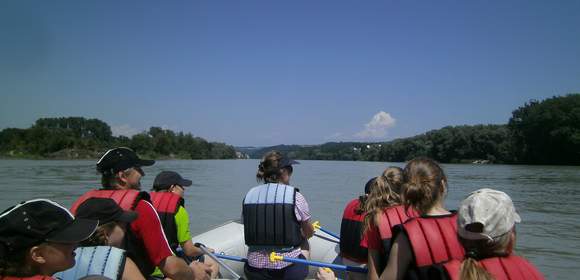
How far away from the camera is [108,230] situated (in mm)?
2092

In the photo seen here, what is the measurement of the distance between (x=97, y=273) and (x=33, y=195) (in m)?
15.7

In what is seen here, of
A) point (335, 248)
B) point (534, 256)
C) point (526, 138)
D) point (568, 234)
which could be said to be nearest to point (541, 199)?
point (568, 234)

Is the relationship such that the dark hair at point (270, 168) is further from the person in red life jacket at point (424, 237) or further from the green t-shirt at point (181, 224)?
the person in red life jacket at point (424, 237)

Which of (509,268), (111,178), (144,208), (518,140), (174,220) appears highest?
(518,140)

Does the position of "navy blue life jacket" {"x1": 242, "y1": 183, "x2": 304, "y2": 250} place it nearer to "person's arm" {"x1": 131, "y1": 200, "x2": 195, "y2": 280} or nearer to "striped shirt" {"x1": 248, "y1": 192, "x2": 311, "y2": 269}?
"striped shirt" {"x1": 248, "y1": 192, "x2": 311, "y2": 269}

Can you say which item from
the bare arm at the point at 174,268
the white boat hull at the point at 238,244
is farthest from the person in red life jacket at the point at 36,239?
the white boat hull at the point at 238,244

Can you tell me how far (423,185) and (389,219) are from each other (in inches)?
13.2

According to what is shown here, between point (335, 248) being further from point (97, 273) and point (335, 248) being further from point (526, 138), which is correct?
point (526, 138)

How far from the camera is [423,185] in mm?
2111

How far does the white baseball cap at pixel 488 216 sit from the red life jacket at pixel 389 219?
0.72 metres

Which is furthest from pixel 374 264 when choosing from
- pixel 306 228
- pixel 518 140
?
pixel 518 140

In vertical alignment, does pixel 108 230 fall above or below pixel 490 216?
below

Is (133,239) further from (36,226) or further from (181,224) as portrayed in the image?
(181,224)

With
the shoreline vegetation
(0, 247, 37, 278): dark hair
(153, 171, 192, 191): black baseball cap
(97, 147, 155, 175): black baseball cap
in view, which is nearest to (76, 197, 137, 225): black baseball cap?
(0, 247, 37, 278): dark hair
